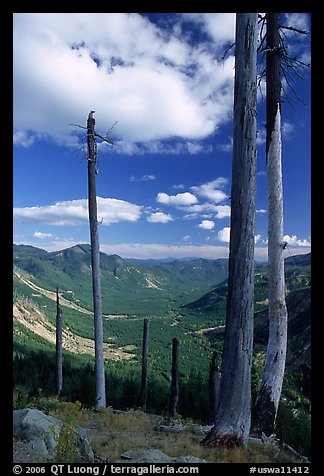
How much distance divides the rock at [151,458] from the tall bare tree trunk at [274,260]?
8.99ft

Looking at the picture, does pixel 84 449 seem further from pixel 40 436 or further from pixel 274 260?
pixel 274 260

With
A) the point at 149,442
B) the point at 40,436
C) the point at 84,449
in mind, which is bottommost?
the point at 149,442

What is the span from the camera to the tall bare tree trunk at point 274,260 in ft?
24.2

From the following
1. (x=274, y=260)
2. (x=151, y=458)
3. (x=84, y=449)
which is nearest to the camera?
(x=151, y=458)

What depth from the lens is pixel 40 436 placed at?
17.1ft

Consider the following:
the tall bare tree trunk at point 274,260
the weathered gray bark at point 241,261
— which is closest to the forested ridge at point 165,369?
the tall bare tree trunk at point 274,260

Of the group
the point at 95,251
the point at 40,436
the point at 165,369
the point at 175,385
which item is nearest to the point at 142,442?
the point at 40,436

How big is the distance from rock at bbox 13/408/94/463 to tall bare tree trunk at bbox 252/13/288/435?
3743 millimetres

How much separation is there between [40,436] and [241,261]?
427 cm

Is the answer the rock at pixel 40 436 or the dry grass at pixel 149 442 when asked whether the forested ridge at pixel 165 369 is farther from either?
the rock at pixel 40 436

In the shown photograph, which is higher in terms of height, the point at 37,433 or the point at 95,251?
the point at 95,251
